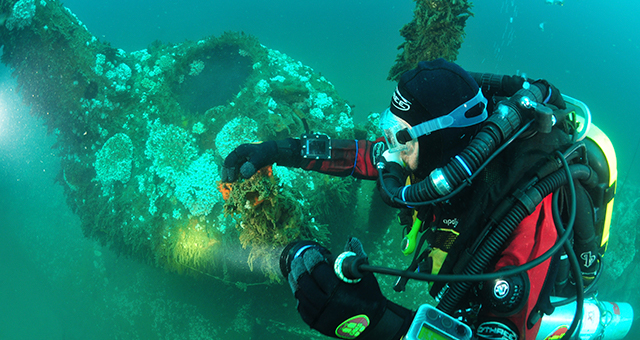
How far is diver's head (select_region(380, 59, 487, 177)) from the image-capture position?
158 cm

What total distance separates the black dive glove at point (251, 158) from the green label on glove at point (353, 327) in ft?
4.82

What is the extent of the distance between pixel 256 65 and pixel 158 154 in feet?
6.74

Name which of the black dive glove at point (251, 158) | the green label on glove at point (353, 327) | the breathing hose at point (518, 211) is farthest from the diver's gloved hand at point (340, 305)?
the black dive glove at point (251, 158)

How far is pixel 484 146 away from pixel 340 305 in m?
0.95

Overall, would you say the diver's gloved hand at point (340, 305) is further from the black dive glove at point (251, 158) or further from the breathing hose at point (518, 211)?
the black dive glove at point (251, 158)

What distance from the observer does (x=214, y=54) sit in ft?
16.3

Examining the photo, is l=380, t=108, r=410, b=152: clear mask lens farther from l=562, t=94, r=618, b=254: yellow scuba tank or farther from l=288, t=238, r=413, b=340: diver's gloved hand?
l=562, t=94, r=618, b=254: yellow scuba tank

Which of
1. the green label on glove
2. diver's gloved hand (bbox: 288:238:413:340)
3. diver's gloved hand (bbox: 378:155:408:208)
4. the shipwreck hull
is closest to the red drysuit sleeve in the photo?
diver's gloved hand (bbox: 378:155:408:208)

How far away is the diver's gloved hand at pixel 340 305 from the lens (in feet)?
4.25

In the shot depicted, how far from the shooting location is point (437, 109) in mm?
1599

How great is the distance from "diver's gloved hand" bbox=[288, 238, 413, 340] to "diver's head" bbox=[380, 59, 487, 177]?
0.75 m

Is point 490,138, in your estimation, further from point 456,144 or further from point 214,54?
point 214,54

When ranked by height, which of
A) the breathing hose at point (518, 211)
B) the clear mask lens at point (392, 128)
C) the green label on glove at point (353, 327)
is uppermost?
the clear mask lens at point (392, 128)

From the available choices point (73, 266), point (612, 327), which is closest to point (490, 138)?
point (612, 327)
